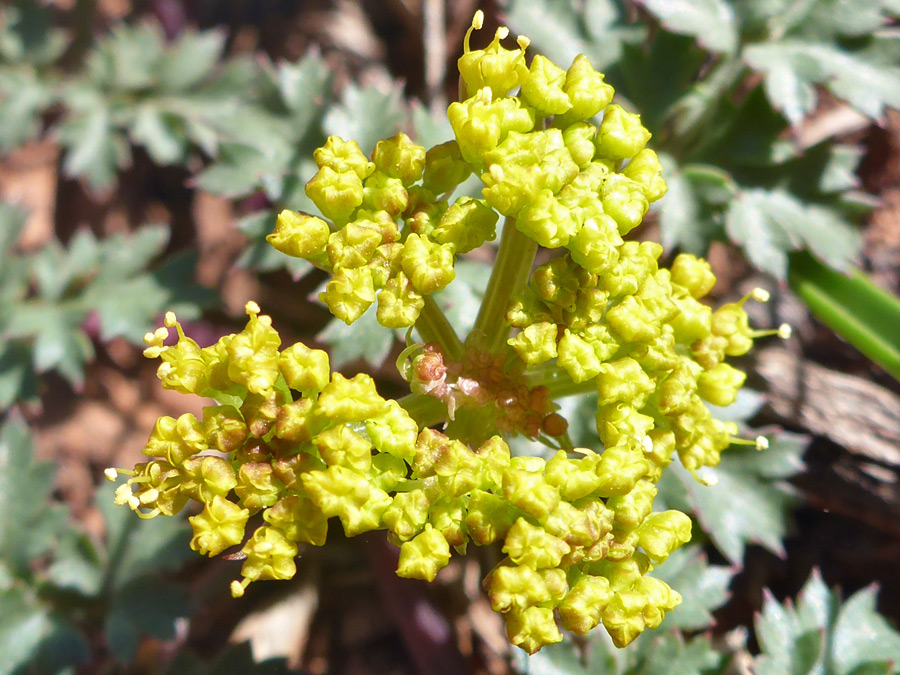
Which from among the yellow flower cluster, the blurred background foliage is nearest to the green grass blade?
the blurred background foliage

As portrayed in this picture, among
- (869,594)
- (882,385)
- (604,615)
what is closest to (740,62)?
(882,385)

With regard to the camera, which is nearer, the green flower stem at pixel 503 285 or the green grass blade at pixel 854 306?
the green flower stem at pixel 503 285

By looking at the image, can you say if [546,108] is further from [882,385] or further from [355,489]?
[882,385]

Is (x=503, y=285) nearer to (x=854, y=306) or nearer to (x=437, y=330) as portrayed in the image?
(x=437, y=330)

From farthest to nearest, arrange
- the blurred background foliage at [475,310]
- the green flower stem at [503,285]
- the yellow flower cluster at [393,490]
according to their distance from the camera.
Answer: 1. the blurred background foliage at [475,310]
2. the green flower stem at [503,285]
3. the yellow flower cluster at [393,490]

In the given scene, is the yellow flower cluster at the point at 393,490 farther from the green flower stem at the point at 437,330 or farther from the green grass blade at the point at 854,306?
the green grass blade at the point at 854,306

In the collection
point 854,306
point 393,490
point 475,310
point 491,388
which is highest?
point 854,306

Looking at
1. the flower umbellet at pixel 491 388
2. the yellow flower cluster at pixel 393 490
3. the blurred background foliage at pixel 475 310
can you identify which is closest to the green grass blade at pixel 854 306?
the blurred background foliage at pixel 475 310

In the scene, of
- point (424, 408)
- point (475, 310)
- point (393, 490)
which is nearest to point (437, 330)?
point (424, 408)

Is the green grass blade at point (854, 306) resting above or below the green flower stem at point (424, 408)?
above
